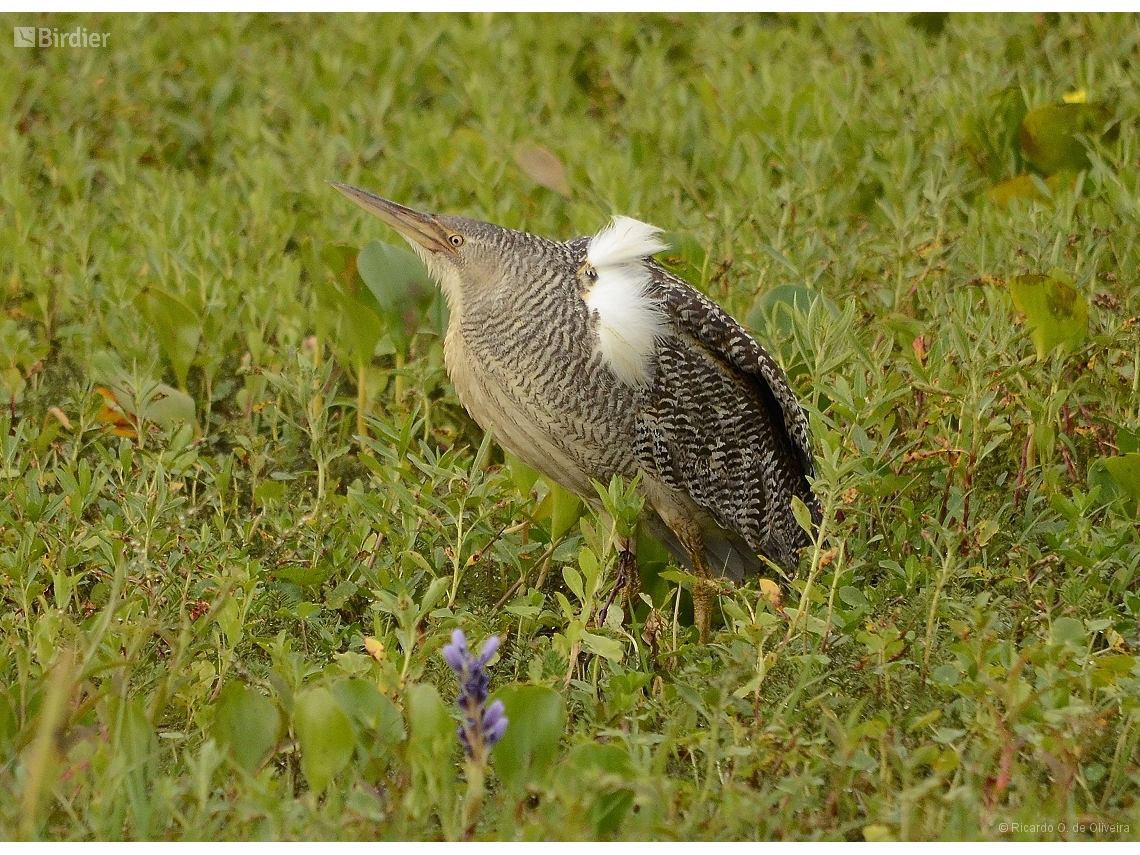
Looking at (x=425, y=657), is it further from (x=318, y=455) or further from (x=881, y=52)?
(x=881, y=52)

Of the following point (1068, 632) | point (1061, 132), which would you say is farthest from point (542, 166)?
point (1068, 632)

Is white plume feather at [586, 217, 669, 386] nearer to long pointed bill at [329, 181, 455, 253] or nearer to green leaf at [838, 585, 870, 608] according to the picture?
long pointed bill at [329, 181, 455, 253]

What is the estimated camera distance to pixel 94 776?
10.3ft

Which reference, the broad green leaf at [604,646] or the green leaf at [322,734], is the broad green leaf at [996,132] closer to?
the broad green leaf at [604,646]

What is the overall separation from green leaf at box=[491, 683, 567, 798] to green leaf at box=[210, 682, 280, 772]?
555 mm

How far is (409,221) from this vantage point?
4.71 meters

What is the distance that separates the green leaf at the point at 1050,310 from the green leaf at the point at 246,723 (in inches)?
110

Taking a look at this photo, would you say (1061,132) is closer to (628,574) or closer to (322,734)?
(628,574)

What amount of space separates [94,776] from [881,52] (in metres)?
6.86

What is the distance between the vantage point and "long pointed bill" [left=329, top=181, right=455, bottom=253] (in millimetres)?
4680

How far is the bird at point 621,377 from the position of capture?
14.5 feet

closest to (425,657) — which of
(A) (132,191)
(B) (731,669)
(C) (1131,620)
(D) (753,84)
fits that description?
(B) (731,669)

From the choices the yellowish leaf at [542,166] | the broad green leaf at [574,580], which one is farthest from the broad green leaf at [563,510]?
the yellowish leaf at [542,166]

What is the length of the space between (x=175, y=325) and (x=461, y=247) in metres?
1.47
